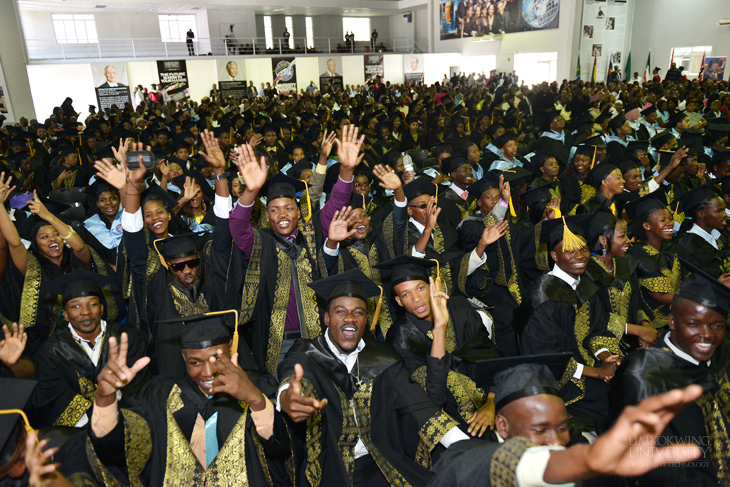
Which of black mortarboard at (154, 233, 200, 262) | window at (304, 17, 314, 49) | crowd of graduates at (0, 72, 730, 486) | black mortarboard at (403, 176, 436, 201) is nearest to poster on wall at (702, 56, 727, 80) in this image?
crowd of graduates at (0, 72, 730, 486)

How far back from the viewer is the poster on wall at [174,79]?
21203mm

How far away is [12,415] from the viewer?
1.93 metres

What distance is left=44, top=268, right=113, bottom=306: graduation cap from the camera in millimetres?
3240

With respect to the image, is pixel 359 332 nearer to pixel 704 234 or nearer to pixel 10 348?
pixel 10 348

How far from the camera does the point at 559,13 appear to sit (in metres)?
22.1

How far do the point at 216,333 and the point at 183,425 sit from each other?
459 mm

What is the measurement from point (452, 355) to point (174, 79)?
21.6 metres

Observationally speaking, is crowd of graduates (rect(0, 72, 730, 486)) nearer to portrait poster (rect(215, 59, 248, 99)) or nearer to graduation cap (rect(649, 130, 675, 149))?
graduation cap (rect(649, 130, 675, 149))

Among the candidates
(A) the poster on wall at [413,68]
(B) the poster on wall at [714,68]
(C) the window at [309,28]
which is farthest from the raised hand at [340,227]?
(C) the window at [309,28]

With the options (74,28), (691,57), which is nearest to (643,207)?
(691,57)

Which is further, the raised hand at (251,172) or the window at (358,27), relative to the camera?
Result: the window at (358,27)

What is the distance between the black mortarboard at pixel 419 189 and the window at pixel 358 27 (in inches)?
1228

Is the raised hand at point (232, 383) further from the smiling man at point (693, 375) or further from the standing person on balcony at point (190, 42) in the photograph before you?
the standing person on balcony at point (190, 42)

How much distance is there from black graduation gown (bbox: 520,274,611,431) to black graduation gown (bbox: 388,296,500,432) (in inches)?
13.1
